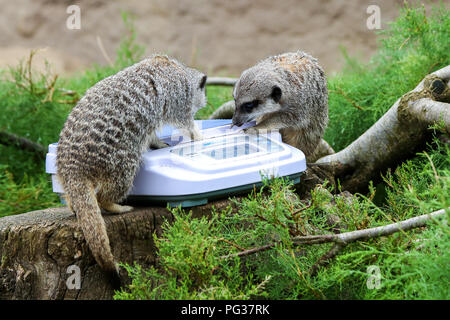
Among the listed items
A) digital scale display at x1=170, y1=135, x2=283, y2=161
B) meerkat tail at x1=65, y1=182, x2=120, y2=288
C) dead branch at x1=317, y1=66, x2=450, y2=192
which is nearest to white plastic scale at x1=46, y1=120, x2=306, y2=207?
digital scale display at x1=170, y1=135, x2=283, y2=161

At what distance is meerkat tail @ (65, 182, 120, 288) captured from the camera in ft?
5.71

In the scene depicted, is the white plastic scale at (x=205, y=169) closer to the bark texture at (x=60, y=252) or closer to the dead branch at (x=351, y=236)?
the bark texture at (x=60, y=252)

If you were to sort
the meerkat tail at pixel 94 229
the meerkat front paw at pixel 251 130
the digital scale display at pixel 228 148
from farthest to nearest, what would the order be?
the meerkat front paw at pixel 251 130, the digital scale display at pixel 228 148, the meerkat tail at pixel 94 229

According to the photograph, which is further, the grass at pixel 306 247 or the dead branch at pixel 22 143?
the dead branch at pixel 22 143

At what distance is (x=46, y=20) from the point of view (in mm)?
7465

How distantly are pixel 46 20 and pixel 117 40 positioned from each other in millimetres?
1030

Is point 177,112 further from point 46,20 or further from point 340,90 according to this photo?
point 46,20

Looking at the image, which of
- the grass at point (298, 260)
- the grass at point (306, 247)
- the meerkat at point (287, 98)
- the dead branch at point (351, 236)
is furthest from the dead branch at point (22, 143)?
the dead branch at point (351, 236)

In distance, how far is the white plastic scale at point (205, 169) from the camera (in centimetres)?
189

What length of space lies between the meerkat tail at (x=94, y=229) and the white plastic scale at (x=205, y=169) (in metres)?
0.23

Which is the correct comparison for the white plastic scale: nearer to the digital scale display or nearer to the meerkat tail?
the digital scale display

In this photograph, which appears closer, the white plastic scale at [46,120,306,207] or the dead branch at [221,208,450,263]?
the dead branch at [221,208,450,263]
